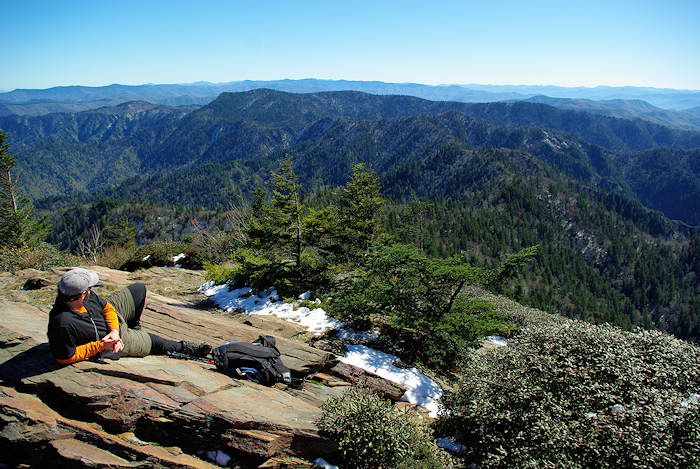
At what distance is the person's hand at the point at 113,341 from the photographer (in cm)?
526

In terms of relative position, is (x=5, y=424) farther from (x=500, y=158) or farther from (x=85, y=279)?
(x=500, y=158)

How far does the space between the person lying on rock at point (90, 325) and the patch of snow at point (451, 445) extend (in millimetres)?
5977

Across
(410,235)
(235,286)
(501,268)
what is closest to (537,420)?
(501,268)

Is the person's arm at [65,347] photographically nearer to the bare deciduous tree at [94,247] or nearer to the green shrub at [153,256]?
the green shrub at [153,256]

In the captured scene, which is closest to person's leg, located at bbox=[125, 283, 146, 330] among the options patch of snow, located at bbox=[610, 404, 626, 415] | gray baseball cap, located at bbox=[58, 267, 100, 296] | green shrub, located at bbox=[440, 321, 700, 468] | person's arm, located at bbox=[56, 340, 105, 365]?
person's arm, located at bbox=[56, 340, 105, 365]

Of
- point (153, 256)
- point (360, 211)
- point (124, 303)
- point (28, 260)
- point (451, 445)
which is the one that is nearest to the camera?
point (124, 303)

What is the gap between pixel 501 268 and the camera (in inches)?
418

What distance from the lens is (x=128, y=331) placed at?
19.1ft

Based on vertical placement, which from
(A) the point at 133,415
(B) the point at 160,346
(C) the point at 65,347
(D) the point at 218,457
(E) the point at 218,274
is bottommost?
(E) the point at 218,274

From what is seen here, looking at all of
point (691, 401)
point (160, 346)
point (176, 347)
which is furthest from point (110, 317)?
point (691, 401)

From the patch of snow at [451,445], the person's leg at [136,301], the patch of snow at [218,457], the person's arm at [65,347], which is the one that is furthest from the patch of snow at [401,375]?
the person's arm at [65,347]

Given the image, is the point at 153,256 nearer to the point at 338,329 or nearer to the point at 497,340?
the point at 338,329

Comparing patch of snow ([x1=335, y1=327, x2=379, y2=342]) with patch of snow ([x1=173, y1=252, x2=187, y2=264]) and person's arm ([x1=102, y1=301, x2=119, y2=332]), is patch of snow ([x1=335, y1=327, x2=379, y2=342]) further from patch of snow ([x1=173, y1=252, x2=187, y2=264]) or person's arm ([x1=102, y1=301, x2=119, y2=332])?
patch of snow ([x1=173, y1=252, x2=187, y2=264])

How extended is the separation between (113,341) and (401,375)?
7035mm
